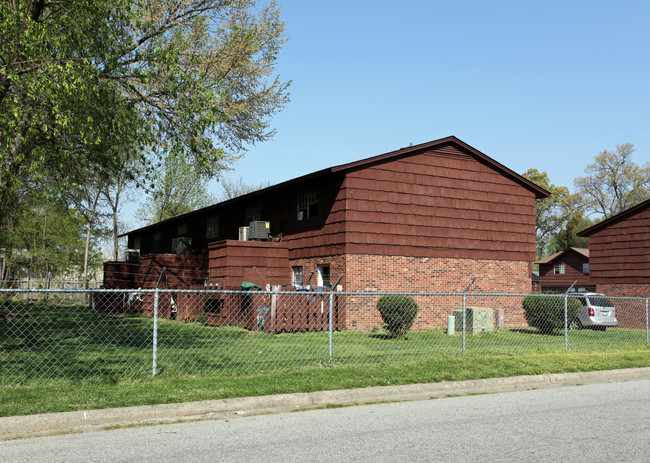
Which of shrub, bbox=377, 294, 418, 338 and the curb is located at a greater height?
shrub, bbox=377, 294, 418, 338

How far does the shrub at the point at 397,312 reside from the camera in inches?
670

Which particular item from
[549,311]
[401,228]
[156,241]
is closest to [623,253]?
[549,311]

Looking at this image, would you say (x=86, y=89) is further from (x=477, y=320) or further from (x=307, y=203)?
(x=477, y=320)

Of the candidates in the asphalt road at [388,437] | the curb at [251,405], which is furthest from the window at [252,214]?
the asphalt road at [388,437]

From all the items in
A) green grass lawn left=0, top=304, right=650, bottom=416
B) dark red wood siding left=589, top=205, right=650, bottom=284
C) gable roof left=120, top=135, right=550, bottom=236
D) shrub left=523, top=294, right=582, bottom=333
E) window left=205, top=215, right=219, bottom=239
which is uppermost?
gable roof left=120, top=135, right=550, bottom=236

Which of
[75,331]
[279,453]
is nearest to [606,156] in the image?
[75,331]

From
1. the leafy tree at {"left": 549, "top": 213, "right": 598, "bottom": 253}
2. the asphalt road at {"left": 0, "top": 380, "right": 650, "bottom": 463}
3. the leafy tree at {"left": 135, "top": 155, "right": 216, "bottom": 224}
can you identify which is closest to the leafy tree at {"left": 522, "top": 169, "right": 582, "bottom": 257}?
the leafy tree at {"left": 549, "top": 213, "right": 598, "bottom": 253}

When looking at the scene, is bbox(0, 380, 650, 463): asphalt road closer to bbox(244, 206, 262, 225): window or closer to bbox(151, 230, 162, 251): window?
bbox(244, 206, 262, 225): window

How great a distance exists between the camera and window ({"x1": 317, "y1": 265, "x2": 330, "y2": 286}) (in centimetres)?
2095

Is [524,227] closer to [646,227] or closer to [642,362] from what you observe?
[646,227]

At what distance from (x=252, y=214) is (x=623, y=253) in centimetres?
1910

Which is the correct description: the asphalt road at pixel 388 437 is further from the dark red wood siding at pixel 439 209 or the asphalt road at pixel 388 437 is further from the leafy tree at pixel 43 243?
the leafy tree at pixel 43 243

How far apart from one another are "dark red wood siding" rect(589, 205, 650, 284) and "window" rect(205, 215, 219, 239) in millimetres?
20141

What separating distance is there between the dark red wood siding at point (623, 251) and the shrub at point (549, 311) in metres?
10.8
